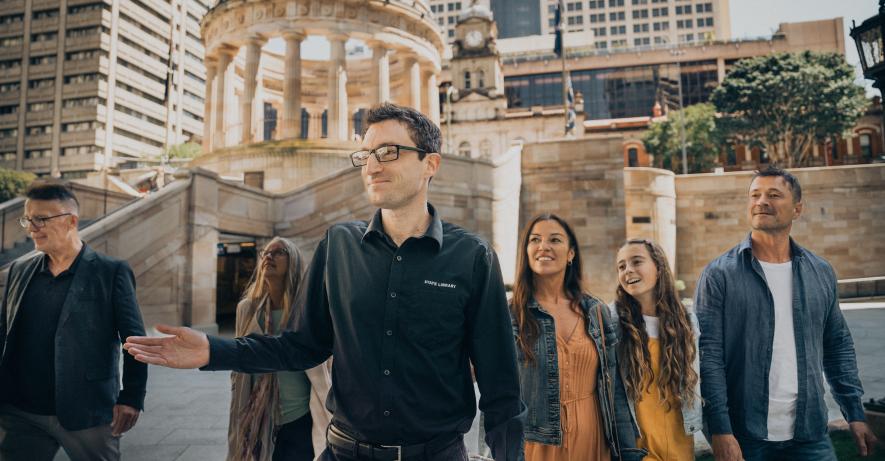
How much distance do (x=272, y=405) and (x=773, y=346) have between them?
129 inches

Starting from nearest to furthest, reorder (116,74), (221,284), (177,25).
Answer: (221,284)
(116,74)
(177,25)

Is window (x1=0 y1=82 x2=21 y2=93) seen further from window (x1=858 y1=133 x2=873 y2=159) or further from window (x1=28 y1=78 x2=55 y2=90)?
window (x1=858 y1=133 x2=873 y2=159)

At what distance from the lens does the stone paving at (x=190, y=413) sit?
5.34 m

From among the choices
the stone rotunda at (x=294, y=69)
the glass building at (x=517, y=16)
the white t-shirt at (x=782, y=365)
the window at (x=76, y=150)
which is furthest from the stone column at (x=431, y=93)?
the glass building at (x=517, y=16)

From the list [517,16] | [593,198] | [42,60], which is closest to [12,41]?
[42,60]

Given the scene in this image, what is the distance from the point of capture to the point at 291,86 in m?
27.7

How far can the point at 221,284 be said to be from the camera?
1884cm

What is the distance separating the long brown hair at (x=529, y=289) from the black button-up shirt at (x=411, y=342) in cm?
127

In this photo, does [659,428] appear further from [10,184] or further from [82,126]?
[82,126]

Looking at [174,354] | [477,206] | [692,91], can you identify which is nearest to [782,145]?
[692,91]

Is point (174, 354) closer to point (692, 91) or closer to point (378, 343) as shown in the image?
point (378, 343)

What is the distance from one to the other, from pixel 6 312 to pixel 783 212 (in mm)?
5047

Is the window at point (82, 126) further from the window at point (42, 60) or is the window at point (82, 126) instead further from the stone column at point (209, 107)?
the stone column at point (209, 107)

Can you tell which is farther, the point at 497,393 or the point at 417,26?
the point at 417,26
